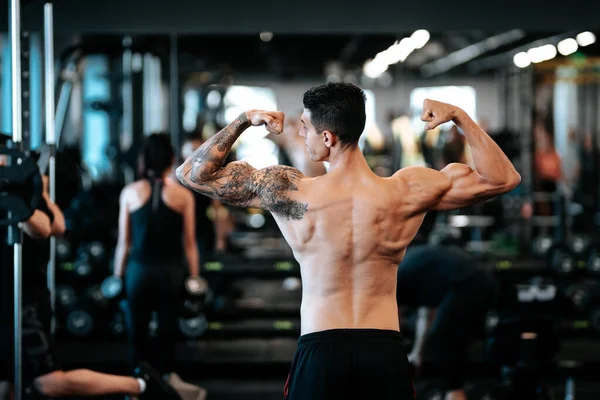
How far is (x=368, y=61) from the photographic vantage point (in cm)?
1222

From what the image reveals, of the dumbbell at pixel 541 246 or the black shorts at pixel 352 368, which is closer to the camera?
the black shorts at pixel 352 368

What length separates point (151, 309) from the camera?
4.64 m

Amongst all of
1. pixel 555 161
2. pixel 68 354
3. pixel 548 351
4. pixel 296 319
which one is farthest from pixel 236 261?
pixel 555 161

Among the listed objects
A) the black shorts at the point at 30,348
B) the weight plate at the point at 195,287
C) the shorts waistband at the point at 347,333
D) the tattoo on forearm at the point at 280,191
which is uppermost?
the tattoo on forearm at the point at 280,191

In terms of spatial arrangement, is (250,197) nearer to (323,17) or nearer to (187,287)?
(187,287)

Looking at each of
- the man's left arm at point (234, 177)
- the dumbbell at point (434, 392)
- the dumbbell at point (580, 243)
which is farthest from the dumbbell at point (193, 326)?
the man's left arm at point (234, 177)

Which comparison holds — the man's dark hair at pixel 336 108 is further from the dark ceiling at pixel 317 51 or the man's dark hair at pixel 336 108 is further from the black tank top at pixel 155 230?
the dark ceiling at pixel 317 51

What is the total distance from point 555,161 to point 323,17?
6.07m

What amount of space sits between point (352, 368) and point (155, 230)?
228 centimetres

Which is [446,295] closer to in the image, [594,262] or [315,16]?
[315,16]

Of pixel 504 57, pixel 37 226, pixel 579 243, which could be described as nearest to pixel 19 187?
pixel 37 226

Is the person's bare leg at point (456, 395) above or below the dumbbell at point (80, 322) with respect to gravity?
below

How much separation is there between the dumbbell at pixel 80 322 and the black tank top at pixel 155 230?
2.32 m

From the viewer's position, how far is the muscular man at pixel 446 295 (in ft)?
14.5
